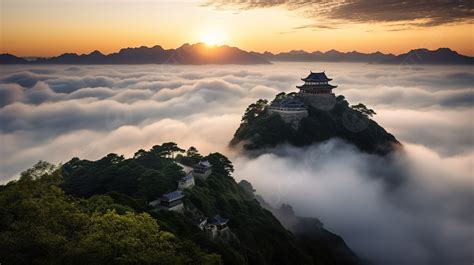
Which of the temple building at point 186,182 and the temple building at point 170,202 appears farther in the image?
the temple building at point 186,182

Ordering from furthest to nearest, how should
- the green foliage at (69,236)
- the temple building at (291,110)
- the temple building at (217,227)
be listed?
the temple building at (291,110) → the temple building at (217,227) → the green foliage at (69,236)

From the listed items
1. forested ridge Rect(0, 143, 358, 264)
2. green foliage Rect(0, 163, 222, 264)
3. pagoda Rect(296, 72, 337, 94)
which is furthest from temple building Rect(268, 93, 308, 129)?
green foliage Rect(0, 163, 222, 264)

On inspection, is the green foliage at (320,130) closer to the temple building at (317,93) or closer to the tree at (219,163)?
the temple building at (317,93)

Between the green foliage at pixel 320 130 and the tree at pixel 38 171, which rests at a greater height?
the tree at pixel 38 171

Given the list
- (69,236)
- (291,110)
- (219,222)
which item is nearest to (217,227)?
(219,222)

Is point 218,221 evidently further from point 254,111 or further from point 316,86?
point 316,86

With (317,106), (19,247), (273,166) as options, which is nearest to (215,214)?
(19,247)

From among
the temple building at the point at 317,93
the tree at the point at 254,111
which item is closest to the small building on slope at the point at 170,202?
the tree at the point at 254,111
